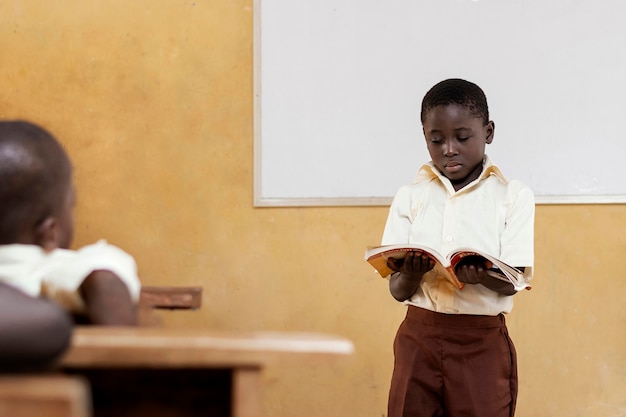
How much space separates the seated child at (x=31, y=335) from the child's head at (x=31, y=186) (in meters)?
0.26

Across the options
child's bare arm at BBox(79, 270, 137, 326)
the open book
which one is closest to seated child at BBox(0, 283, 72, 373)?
child's bare arm at BBox(79, 270, 137, 326)

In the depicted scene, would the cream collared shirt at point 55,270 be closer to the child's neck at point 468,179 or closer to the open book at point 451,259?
the open book at point 451,259

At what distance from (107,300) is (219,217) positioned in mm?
1965

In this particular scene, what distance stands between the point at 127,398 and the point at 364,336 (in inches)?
84.1

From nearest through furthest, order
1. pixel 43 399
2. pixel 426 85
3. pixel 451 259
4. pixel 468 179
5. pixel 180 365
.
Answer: pixel 43 399, pixel 180 365, pixel 451 259, pixel 468 179, pixel 426 85

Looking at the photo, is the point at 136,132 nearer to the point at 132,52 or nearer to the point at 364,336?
the point at 132,52

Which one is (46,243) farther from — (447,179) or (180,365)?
(447,179)

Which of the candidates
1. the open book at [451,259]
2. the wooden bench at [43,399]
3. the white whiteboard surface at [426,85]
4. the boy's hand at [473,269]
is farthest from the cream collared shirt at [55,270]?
the white whiteboard surface at [426,85]

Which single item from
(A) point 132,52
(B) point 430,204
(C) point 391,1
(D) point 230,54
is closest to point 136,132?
(A) point 132,52

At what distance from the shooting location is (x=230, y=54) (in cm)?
273

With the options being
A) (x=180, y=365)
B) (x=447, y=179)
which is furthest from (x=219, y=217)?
(x=180, y=365)

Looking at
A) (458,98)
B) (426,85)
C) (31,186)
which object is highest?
(426,85)

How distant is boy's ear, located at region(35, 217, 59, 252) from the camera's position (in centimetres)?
81

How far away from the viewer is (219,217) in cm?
274
